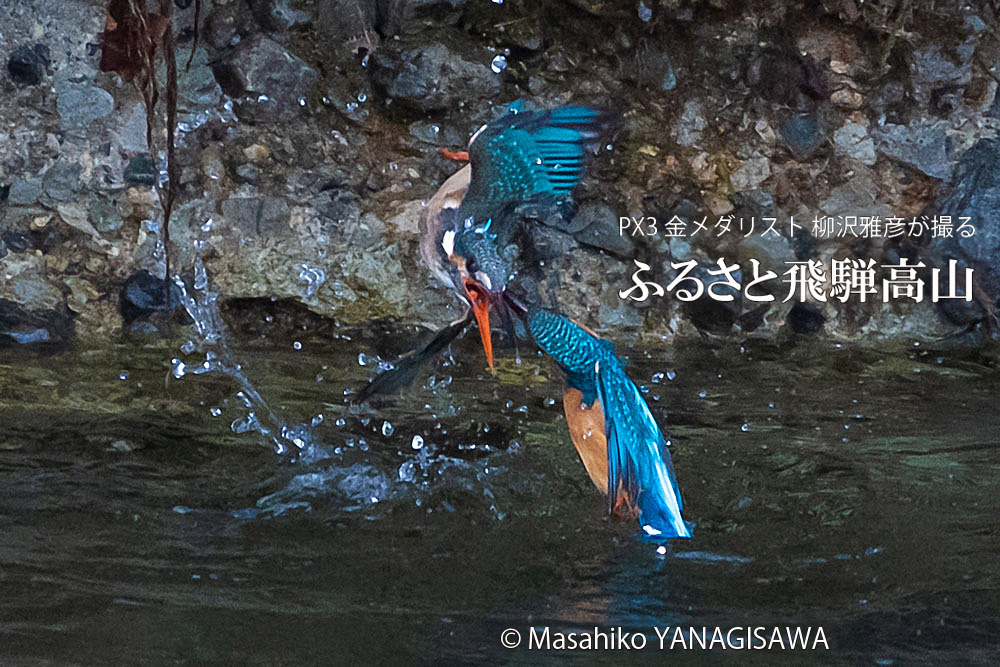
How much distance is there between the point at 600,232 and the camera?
2.08 metres

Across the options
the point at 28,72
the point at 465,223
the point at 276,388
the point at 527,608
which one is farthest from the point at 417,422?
the point at 28,72

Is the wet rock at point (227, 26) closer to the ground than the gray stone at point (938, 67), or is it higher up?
higher up

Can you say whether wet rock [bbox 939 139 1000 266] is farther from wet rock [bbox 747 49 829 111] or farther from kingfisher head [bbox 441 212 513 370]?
kingfisher head [bbox 441 212 513 370]

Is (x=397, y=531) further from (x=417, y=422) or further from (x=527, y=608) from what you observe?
(x=417, y=422)

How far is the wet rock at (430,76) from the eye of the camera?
2.04 metres

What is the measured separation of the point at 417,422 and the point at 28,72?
1.01 metres

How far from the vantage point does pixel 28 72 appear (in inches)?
80.2

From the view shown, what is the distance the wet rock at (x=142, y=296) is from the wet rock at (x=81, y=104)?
300mm

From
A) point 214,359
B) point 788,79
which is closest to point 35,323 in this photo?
point 214,359

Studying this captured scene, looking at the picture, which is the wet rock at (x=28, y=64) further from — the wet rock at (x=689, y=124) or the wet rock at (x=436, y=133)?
the wet rock at (x=689, y=124)

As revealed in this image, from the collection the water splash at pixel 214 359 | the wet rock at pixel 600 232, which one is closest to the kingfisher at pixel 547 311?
the water splash at pixel 214 359

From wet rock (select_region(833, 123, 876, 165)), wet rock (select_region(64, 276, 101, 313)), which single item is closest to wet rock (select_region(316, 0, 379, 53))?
wet rock (select_region(64, 276, 101, 313))

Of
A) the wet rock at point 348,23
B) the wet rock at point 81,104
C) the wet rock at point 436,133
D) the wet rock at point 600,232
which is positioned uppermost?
the wet rock at point 348,23

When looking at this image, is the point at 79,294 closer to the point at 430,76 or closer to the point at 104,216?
the point at 104,216
